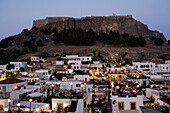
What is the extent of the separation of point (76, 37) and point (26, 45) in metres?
17.2

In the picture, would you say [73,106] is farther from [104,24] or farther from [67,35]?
[104,24]

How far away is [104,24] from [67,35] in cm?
2434

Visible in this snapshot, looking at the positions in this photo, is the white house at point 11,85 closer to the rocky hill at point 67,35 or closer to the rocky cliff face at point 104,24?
the rocky hill at point 67,35

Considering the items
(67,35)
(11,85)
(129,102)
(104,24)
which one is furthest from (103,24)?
(129,102)

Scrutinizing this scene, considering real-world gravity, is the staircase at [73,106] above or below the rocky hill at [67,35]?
below

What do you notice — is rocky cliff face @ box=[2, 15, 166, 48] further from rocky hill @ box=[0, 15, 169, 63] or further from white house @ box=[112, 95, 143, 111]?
white house @ box=[112, 95, 143, 111]

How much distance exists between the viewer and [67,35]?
66.6 meters

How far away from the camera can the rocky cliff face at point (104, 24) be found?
83.9m

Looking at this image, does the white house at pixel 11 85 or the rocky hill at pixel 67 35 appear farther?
the rocky hill at pixel 67 35

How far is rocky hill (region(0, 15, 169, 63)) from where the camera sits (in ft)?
203

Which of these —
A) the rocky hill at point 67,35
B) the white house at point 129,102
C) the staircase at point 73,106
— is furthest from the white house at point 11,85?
the rocky hill at point 67,35

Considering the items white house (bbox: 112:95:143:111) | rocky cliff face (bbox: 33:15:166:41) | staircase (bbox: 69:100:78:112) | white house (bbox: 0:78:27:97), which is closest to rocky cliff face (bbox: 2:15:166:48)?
rocky cliff face (bbox: 33:15:166:41)

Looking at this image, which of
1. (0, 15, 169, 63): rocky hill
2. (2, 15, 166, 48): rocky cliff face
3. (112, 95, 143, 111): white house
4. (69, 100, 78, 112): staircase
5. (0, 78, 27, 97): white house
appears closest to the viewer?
(69, 100, 78, 112): staircase

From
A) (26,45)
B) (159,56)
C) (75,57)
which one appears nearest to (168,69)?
(159,56)
